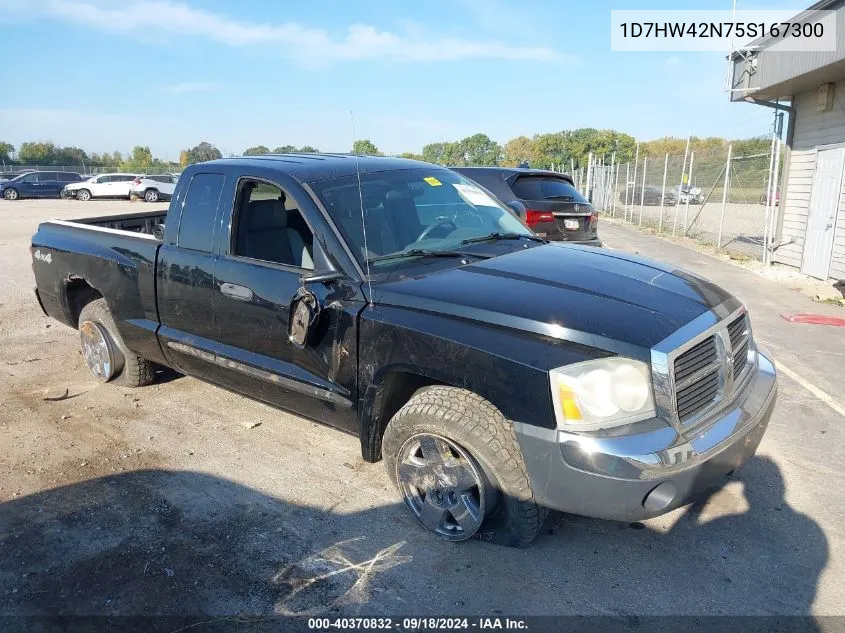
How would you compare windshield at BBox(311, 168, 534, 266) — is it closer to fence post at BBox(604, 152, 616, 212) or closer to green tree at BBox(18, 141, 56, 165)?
fence post at BBox(604, 152, 616, 212)

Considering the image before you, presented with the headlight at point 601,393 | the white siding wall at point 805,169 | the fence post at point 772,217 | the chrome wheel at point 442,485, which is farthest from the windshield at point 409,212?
the fence post at point 772,217

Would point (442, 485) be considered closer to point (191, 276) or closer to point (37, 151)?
point (191, 276)

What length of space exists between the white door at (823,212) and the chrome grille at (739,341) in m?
9.20

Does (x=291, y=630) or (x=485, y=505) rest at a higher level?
(x=485, y=505)

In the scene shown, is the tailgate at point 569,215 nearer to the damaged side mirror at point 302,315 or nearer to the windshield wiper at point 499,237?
the windshield wiper at point 499,237

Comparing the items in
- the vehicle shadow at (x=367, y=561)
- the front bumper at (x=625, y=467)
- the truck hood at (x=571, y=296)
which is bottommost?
the vehicle shadow at (x=367, y=561)

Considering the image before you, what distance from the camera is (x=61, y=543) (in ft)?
10.6

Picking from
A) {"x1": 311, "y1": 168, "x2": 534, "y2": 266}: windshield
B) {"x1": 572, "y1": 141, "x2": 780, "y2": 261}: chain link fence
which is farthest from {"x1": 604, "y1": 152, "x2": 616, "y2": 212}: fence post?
{"x1": 311, "y1": 168, "x2": 534, "y2": 266}: windshield

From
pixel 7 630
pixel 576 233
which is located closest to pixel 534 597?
pixel 7 630

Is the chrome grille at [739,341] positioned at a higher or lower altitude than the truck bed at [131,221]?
lower

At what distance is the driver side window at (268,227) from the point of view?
4.01 m

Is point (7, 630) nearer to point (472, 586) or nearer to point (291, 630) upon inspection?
point (291, 630)

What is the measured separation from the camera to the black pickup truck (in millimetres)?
2689

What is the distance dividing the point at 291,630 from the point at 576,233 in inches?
276
